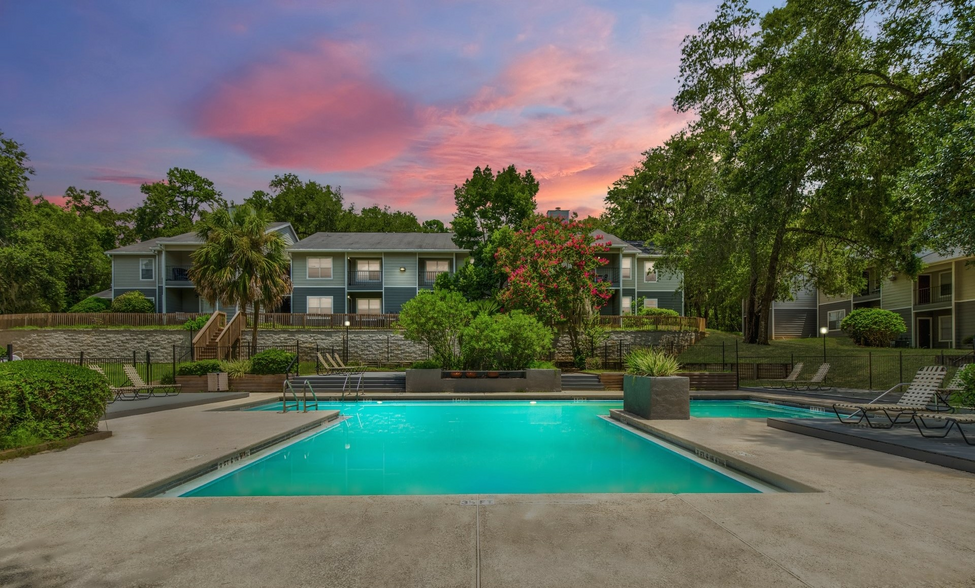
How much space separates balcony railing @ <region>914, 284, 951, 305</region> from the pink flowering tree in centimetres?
2034

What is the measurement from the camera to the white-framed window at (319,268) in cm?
3444

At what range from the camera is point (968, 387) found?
10.7 m

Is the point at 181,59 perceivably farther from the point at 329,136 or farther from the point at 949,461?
the point at 949,461

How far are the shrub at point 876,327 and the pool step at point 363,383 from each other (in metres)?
24.9

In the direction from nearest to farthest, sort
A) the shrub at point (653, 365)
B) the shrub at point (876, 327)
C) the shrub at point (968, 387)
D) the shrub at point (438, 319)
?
the shrub at point (968, 387) < the shrub at point (653, 365) < the shrub at point (438, 319) < the shrub at point (876, 327)

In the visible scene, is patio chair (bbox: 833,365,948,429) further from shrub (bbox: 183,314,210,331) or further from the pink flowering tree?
shrub (bbox: 183,314,210,331)

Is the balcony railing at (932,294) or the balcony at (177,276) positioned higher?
the balcony at (177,276)

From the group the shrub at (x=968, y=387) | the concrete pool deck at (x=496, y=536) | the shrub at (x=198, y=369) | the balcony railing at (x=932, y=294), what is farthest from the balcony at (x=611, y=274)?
the concrete pool deck at (x=496, y=536)

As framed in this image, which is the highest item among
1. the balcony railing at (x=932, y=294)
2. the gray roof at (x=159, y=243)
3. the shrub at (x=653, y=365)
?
the gray roof at (x=159, y=243)

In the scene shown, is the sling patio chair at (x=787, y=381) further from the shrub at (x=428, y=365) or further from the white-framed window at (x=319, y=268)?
the white-framed window at (x=319, y=268)

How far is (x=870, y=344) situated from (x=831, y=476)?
2781cm

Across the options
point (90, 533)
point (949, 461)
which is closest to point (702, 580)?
point (90, 533)

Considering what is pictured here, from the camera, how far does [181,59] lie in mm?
17781

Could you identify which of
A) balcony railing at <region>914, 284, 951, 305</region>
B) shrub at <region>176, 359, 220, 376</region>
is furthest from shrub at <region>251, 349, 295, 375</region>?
balcony railing at <region>914, 284, 951, 305</region>
